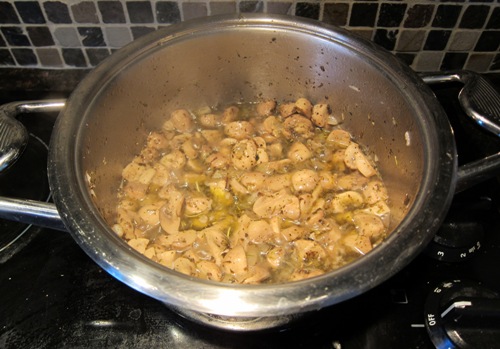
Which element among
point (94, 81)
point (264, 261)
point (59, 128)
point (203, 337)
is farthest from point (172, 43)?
point (203, 337)

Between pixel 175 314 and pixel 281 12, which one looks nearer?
pixel 175 314

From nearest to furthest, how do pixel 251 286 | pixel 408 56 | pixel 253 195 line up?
pixel 251 286 → pixel 253 195 → pixel 408 56

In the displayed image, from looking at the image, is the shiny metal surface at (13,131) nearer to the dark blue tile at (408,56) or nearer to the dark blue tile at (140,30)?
the dark blue tile at (140,30)

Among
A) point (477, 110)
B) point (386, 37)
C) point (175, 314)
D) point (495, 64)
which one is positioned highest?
point (477, 110)

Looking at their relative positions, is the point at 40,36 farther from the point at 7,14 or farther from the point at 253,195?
the point at 253,195

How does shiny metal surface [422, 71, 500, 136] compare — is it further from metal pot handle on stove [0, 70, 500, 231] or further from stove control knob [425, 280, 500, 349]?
stove control knob [425, 280, 500, 349]

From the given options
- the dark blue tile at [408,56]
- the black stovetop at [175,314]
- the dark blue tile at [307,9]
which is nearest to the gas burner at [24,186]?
the black stovetop at [175,314]

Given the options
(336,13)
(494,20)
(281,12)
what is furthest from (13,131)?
(494,20)
